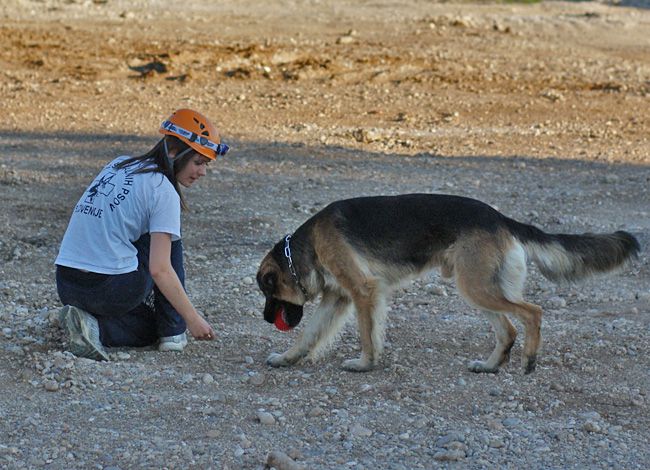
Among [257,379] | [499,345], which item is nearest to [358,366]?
[257,379]

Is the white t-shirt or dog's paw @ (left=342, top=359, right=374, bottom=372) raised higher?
the white t-shirt

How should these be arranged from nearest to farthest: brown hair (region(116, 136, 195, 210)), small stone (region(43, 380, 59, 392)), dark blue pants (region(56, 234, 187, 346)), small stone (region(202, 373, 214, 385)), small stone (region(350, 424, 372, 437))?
small stone (region(350, 424, 372, 437))
small stone (region(43, 380, 59, 392))
small stone (region(202, 373, 214, 385))
brown hair (region(116, 136, 195, 210))
dark blue pants (region(56, 234, 187, 346))

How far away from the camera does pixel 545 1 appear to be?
24.3 m

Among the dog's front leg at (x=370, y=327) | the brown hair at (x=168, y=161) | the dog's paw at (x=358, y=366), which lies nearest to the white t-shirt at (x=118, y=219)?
the brown hair at (x=168, y=161)

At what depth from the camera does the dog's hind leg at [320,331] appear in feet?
22.2

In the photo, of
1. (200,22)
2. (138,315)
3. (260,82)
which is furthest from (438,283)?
(200,22)

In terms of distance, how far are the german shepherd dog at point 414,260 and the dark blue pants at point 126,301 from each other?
0.56 m

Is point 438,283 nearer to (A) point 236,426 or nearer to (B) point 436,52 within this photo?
(A) point 236,426

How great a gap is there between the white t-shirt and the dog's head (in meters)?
0.62

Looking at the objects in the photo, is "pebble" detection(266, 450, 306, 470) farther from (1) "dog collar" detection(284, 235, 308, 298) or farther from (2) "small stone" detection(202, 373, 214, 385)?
(1) "dog collar" detection(284, 235, 308, 298)

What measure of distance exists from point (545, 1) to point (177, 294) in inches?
766

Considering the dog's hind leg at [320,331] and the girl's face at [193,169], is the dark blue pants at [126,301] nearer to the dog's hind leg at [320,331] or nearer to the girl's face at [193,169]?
the girl's face at [193,169]

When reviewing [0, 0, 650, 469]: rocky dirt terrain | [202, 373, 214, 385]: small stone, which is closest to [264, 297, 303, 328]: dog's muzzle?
[0, 0, 650, 469]: rocky dirt terrain

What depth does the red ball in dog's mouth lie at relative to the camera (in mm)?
6809
